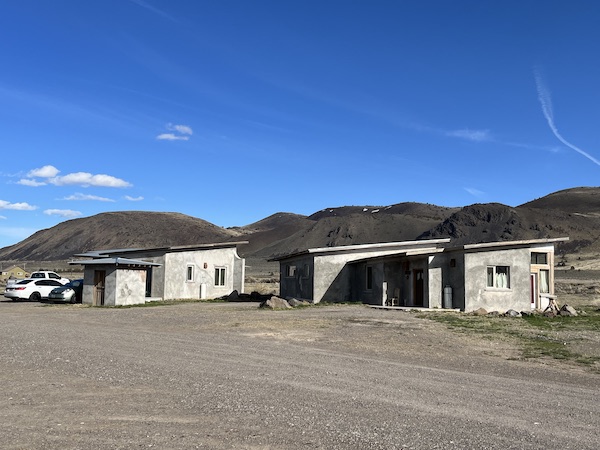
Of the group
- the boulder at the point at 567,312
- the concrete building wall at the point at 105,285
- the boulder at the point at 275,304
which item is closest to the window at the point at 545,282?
the boulder at the point at 567,312

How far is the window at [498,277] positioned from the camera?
30.5 metres

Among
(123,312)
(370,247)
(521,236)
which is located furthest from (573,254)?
(123,312)

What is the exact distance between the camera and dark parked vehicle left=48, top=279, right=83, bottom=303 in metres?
36.0

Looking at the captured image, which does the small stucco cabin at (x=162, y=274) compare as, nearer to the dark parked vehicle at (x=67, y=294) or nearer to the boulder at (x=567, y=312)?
the dark parked vehicle at (x=67, y=294)

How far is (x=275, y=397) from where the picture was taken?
9.48 metres

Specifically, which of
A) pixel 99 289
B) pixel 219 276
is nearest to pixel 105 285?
pixel 99 289

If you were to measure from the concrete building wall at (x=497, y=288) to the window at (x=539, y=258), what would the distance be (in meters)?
2.20

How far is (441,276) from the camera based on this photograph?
31.4 m

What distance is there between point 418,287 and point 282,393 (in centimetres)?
2394

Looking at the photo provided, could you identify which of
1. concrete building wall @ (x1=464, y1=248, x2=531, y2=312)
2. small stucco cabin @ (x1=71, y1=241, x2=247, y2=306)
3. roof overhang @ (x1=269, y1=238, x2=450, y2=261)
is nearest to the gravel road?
concrete building wall @ (x1=464, y1=248, x2=531, y2=312)

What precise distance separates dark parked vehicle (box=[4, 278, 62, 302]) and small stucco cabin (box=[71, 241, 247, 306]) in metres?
3.05

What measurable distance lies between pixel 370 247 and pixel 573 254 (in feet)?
256

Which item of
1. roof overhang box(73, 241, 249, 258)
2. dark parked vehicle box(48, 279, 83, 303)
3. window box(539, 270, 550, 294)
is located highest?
roof overhang box(73, 241, 249, 258)

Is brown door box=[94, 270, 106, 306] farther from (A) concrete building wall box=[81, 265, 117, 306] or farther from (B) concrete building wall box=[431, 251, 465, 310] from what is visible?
(B) concrete building wall box=[431, 251, 465, 310]
